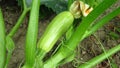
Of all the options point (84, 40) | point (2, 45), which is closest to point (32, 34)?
point (2, 45)

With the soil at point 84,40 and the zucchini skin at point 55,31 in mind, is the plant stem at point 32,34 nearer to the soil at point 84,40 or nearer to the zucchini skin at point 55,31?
the zucchini skin at point 55,31

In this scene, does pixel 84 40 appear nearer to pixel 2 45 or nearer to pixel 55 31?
pixel 55 31

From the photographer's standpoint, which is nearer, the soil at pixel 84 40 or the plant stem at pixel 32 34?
the plant stem at pixel 32 34

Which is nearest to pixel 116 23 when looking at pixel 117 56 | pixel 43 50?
pixel 117 56

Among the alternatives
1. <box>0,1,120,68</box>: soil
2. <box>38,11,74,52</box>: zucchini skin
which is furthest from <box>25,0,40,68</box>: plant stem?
<box>0,1,120,68</box>: soil

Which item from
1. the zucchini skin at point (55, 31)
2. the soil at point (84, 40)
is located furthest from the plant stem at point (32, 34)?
the soil at point (84, 40)

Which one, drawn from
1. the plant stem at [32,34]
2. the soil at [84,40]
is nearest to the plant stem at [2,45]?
the plant stem at [32,34]

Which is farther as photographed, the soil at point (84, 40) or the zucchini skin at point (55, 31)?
the soil at point (84, 40)

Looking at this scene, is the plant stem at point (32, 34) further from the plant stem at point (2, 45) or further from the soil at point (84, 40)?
the soil at point (84, 40)

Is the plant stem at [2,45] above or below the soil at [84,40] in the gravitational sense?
above
